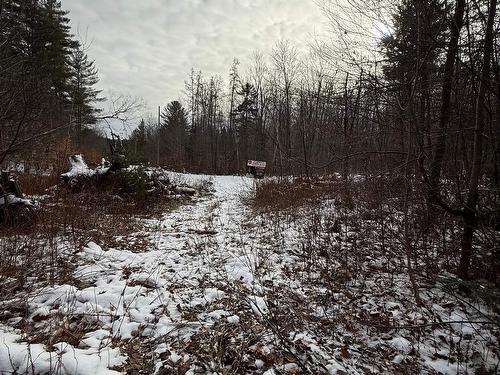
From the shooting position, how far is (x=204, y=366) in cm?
248

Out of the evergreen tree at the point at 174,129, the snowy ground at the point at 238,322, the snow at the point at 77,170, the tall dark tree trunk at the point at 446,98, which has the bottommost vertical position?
the snowy ground at the point at 238,322

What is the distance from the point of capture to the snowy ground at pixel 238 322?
2529 mm

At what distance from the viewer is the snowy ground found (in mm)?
2529

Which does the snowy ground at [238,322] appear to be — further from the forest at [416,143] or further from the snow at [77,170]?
the snow at [77,170]

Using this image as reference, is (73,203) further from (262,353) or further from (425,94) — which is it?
(425,94)

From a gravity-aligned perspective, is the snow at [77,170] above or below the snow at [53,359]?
above

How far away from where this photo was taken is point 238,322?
10.3ft

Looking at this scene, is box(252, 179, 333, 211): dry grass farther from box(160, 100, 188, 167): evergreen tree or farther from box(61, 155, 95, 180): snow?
box(160, 100, 188, 167): evergreen tree

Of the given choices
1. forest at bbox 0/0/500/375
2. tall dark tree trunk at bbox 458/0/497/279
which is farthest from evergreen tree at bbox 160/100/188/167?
tall dark tree trunk at bbox 458/0/497/279

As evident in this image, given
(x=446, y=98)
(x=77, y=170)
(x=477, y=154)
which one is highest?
(x=446, y=98)

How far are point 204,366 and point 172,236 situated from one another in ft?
13.3

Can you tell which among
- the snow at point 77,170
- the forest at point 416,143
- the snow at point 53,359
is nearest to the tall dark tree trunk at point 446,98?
the forest at point 416,143

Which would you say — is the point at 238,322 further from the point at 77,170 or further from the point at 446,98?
the point at 77,170

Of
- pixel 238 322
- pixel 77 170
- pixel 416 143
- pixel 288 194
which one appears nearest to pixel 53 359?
pixel 238 322
